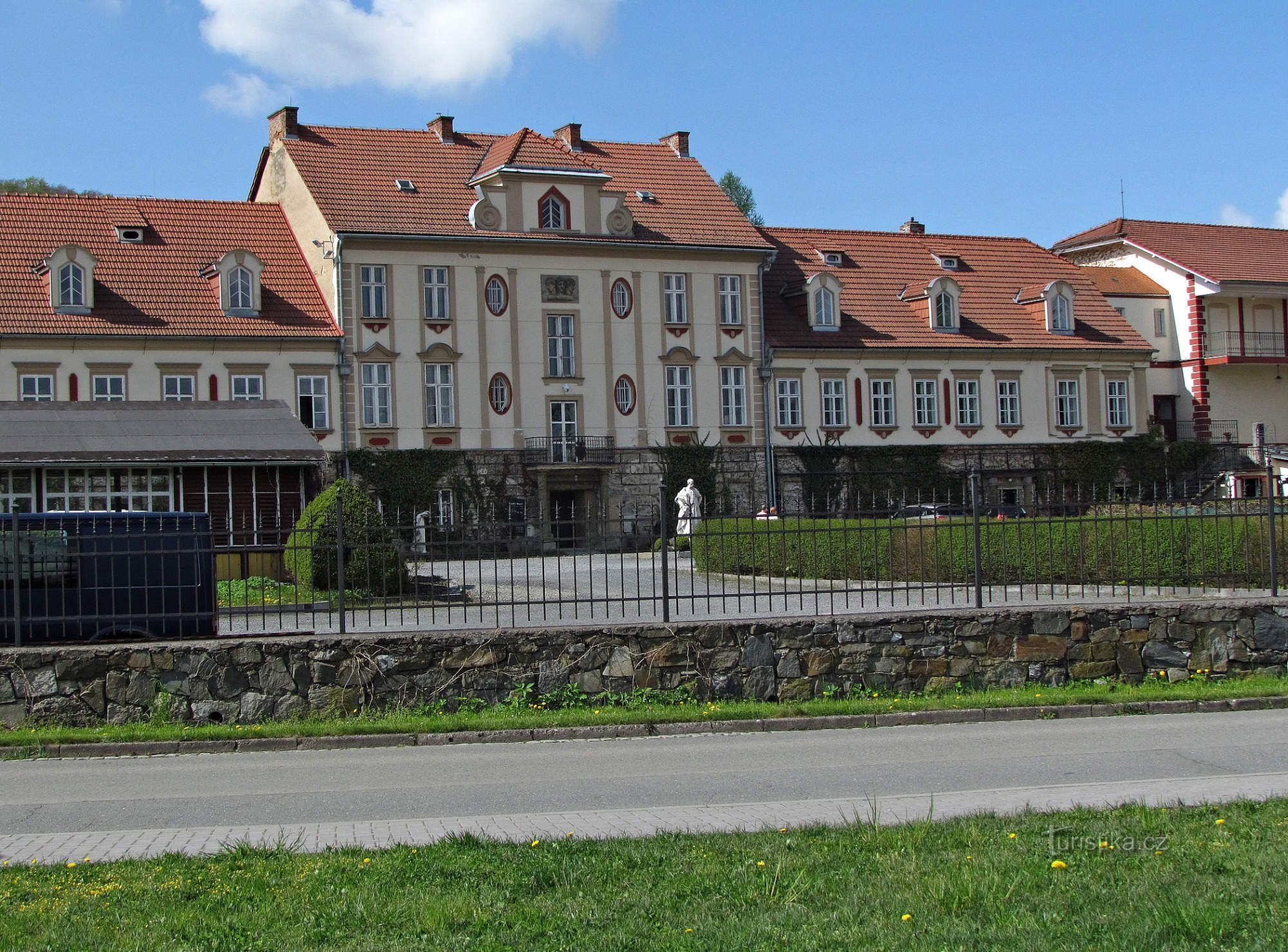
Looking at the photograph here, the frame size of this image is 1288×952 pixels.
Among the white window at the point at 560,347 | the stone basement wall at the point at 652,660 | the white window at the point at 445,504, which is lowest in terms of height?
the stone basement wall at the point at 652,660

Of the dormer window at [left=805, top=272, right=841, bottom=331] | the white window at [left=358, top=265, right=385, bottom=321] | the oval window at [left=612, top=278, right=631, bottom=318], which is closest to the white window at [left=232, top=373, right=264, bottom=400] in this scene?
the white window at [left=358, top=265, right=385, bottom=321]

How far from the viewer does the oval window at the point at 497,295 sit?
4400cm

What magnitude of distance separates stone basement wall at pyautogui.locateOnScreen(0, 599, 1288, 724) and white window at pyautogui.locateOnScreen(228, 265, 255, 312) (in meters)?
30.3

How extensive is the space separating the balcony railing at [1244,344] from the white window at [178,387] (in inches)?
1426

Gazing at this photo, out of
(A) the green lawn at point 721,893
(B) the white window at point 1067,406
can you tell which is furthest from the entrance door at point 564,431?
(A) the green lawn at point 721,893

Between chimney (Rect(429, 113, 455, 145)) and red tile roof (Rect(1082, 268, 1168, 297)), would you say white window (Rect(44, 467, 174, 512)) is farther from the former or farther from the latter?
red tile roof (Rect(1082, 268, 1168, 297))

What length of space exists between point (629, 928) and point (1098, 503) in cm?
1018

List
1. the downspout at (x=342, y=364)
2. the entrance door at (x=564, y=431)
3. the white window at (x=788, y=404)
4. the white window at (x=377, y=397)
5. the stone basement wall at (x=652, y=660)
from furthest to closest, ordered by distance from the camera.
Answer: the white window at (x=788, y=404) < the entrance door at (x=564, y=431) < the white window at (x=377, y=397) < the downspout at (x=342, y=364) < the stone basement wall at (x=652, y=660)

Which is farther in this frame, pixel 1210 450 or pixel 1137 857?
pixel 1210 450

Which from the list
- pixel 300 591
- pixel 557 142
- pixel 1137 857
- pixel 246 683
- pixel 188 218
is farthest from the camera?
pixel 557 142

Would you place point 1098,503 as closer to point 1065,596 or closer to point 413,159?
point 1065,596

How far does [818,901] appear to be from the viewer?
649 cm

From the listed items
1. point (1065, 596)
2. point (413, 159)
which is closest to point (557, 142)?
point (413, 159)

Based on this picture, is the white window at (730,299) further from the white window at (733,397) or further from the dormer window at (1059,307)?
the dormer window at (1059,307)
